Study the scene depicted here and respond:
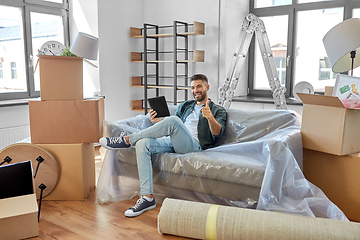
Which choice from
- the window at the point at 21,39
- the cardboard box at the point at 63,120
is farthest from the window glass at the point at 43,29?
the cardboard box at the point at 63,120

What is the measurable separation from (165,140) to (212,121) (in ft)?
1.32

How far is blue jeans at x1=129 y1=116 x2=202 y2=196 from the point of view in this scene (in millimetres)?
2375

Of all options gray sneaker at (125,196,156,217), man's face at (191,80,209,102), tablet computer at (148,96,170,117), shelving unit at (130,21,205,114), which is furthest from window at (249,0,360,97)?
gray sneaker at (125,196,156,217)

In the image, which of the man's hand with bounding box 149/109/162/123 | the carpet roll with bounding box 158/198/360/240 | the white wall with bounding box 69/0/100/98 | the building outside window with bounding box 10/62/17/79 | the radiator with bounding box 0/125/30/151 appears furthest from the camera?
the white wall with bounding box 69/0/100/98

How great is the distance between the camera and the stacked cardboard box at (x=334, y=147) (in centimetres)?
212

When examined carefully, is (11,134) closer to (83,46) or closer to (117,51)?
(83,46)

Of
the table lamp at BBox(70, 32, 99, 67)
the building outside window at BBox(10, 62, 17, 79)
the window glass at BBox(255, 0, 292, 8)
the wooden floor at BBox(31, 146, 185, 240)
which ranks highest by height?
the window glass at BBox(255, 0, 292, 8)

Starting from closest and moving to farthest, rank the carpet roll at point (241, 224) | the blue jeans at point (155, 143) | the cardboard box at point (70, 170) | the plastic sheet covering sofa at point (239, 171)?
the carpet roll at point (241, 224) < the plastic sheet covering sofa at point (239, 171) < the blue jeans at point (155, 143) < the cardboard box at point (70, 170)

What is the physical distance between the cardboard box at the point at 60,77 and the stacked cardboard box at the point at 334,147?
1630 mm

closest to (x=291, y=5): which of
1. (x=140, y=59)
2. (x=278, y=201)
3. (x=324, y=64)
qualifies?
(x=324, y=64)

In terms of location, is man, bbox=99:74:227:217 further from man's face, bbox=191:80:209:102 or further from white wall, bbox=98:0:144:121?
white wall, bbox=98:0:144:121

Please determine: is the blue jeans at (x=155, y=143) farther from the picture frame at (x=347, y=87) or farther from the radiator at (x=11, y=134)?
the radiator at (x=11, y=134)

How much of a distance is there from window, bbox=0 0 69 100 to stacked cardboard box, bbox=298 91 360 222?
2846 mm

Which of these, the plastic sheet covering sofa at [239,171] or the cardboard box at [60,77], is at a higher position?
the cardboard box at [60,77]
